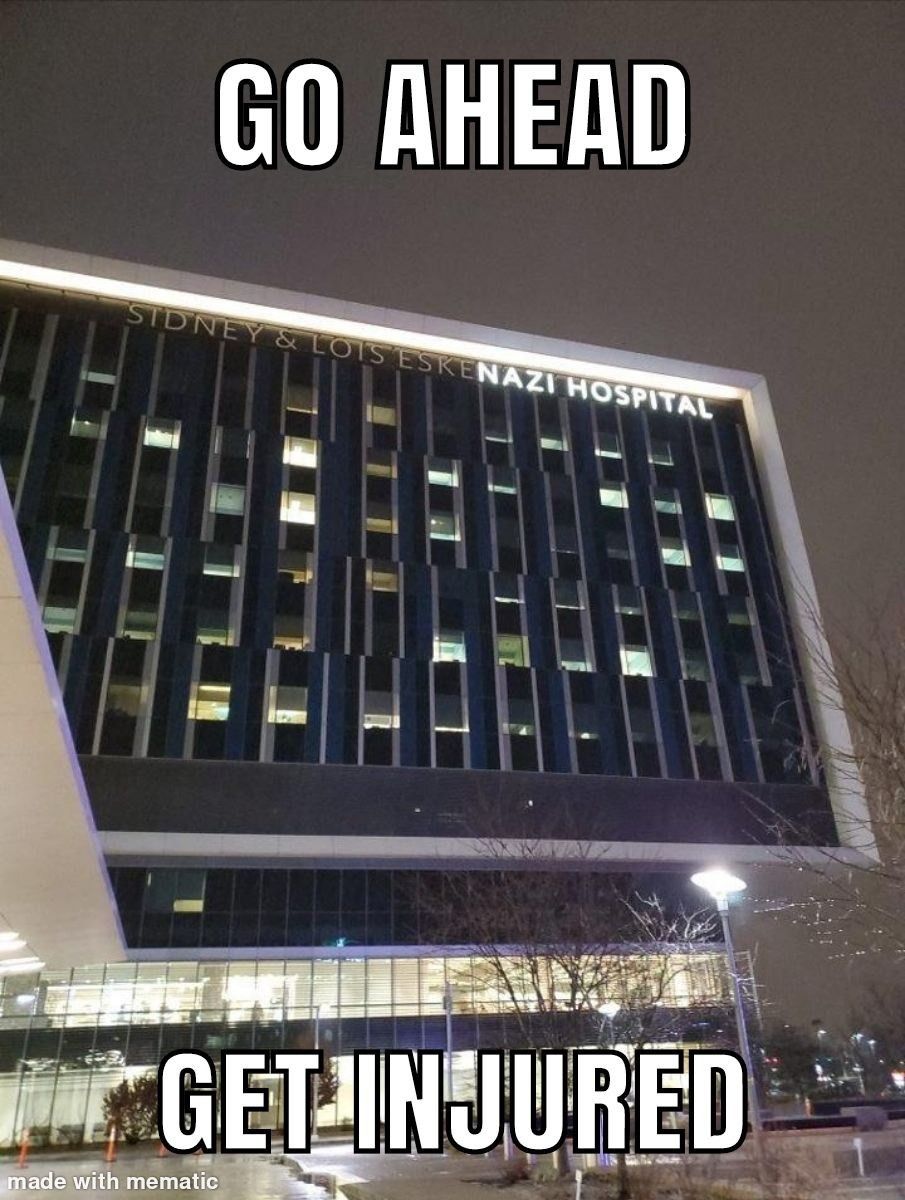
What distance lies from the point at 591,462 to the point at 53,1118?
47327 millimetres

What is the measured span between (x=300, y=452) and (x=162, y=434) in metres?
8.27

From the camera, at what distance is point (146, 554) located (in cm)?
5150

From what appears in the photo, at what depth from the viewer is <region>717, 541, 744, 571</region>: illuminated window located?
202 feet

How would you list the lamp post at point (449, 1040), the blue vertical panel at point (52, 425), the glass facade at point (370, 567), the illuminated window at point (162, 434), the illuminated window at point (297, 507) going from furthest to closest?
the illuminated window at point (162, 434), the illuminated window at point (297, 507), the blue vertical panel at point (52, 425), the glass facade at point (370, 567), the lamp post at point (449, 1040)

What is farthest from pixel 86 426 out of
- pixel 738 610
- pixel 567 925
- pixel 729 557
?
pixel 738 610

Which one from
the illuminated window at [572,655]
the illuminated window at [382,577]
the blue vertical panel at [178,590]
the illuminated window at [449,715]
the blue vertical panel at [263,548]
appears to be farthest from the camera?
the illuminated window at [572,655]

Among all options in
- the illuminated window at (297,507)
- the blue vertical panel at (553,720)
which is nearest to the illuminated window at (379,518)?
the illuminated window at (297,507)

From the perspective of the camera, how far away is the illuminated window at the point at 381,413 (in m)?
60.9

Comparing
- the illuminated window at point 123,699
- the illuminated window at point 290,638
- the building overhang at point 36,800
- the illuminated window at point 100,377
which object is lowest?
the building overhang at point 36,800

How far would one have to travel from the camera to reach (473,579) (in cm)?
5559

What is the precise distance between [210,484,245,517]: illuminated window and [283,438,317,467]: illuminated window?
365 cm

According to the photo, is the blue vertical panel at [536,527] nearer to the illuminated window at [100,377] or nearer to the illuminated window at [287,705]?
the illuminated window at [287,705]

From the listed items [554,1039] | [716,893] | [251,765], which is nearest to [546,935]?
[554,1039]

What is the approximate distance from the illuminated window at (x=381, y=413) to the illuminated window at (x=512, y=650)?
1707 cm
